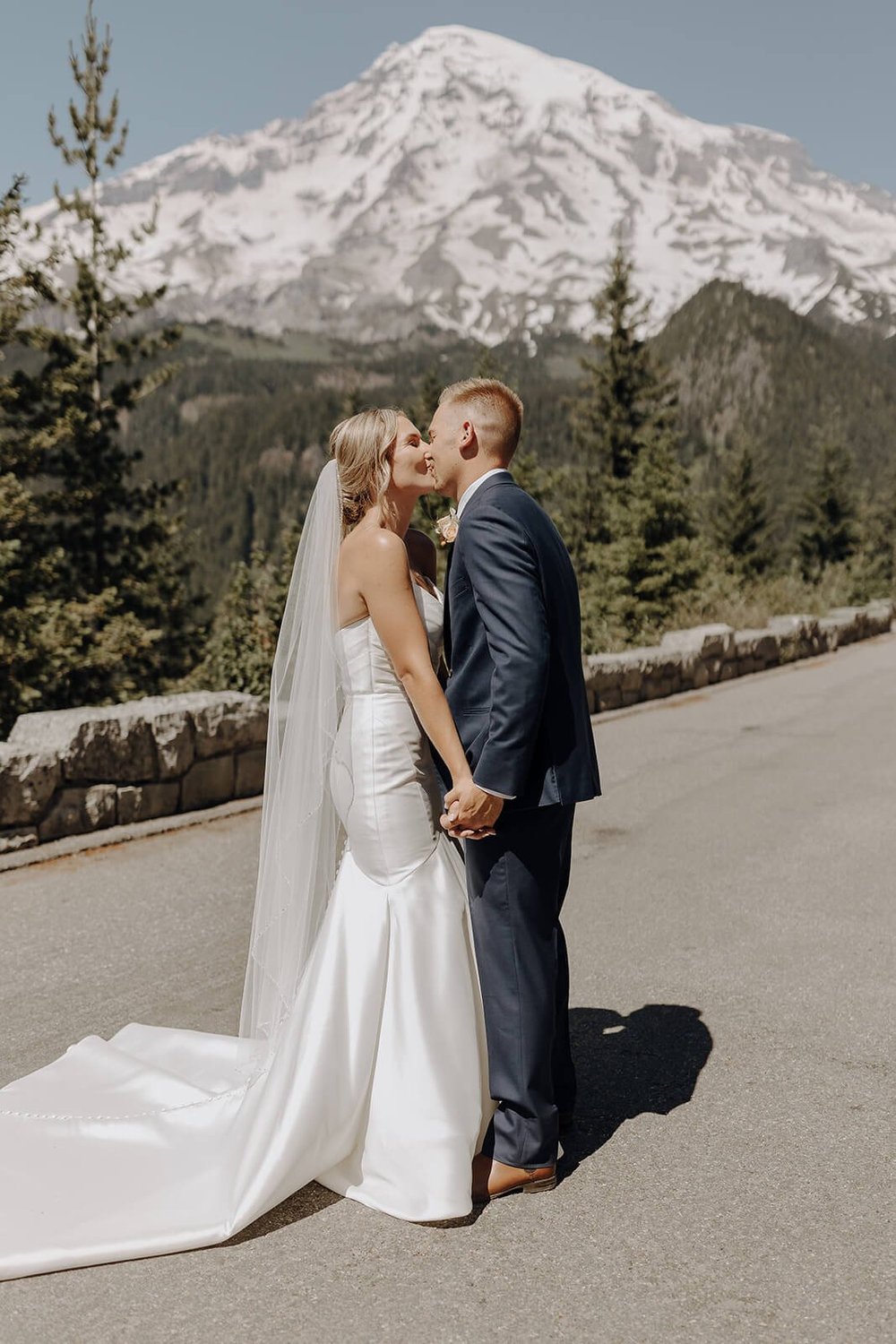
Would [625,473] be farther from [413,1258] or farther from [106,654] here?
[413,1258]

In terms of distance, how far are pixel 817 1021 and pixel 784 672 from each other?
12118 mm

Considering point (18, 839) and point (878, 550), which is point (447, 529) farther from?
point (878, 550)

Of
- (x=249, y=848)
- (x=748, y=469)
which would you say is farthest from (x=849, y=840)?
(x=748, y=469)

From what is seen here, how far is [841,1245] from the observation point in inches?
103

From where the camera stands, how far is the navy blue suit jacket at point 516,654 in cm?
269

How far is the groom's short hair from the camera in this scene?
9.36ft

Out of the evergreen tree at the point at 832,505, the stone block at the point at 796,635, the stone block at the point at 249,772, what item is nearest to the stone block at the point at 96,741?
the stone block at the point at 249,772

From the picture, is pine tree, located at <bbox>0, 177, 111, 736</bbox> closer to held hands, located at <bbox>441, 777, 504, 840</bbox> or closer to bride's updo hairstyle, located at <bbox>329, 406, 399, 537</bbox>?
bride's updo hairstyle, located at <bbox>329, 406, 399, 537</bbox>

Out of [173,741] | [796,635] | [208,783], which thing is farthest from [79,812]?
[796,635]

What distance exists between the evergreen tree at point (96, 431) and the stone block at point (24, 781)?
15144mm

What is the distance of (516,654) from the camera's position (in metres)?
2.68

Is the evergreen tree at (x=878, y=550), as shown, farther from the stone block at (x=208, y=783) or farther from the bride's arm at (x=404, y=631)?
the bride's arm at (x=404, y=631)

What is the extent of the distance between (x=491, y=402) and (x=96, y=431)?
23.1 m

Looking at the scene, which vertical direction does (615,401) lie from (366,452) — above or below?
above
